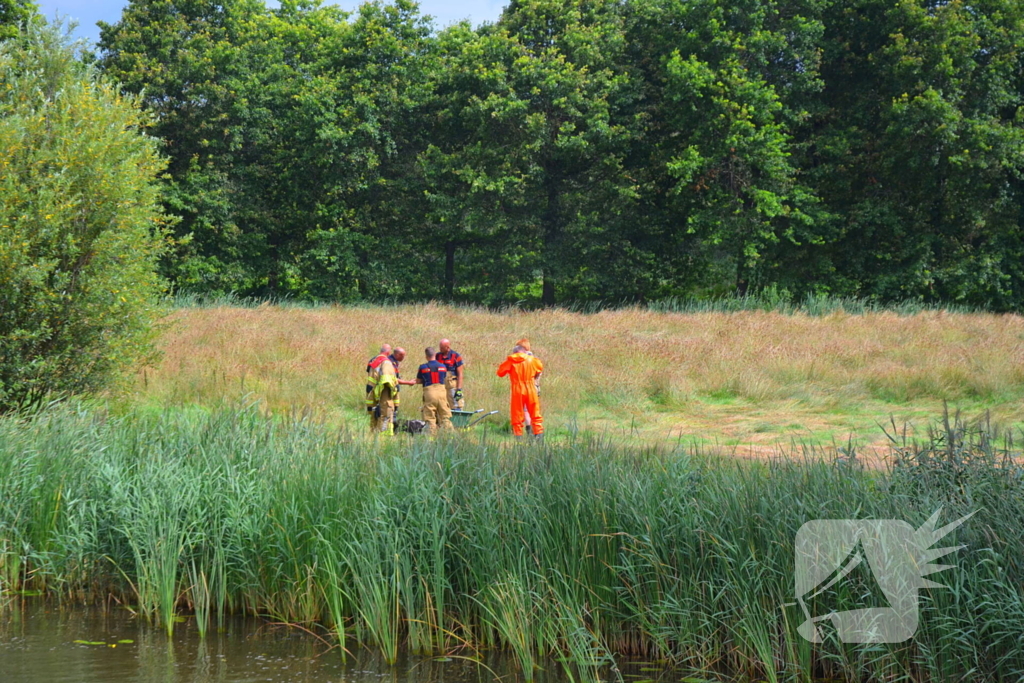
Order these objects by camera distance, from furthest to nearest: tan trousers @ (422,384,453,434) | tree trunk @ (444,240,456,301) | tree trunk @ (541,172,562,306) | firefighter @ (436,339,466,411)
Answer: tree trunk @ (444,240,456,301) < tree trunk @ (541,172,562,306) < firefighter @ (436,339,466,411) < tan trousers @ (422,384,453,434)

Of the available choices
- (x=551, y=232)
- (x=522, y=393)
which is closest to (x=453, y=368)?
(x=522, y=393)

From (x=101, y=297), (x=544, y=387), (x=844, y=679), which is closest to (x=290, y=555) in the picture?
(x=844, y=679)

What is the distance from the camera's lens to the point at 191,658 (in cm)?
670

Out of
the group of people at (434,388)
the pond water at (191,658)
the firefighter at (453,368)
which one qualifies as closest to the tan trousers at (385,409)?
the group of people at (434,388)

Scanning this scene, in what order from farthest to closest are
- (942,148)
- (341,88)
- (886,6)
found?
(341,88), (886,6), (942,148)

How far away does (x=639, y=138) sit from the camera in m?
36.1

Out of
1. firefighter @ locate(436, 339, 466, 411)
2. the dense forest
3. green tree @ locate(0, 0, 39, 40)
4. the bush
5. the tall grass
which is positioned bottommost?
the tall grass

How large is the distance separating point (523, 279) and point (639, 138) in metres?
6.83

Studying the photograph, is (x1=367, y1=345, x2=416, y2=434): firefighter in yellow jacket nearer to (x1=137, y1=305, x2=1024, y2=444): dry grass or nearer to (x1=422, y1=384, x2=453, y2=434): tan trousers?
(x1=422, y1=384, x2=453, y2=434): tan trousers

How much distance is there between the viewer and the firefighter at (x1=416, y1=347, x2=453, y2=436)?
13727 mm

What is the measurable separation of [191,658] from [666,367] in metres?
13.2

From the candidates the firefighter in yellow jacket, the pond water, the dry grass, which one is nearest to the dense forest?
the dry grass

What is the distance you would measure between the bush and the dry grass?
73.4 inches

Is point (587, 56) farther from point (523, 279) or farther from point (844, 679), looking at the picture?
point (844, 679)
